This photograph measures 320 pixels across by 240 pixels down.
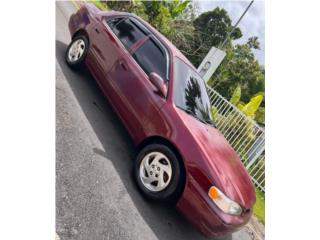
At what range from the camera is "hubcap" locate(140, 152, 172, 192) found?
3.32 m

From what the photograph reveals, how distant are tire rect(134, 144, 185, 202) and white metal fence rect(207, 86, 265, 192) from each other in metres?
3.29

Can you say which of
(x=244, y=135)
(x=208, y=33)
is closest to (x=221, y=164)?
(x=244, y=135)

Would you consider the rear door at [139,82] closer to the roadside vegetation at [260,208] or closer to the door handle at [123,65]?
the door handle at [123,65]

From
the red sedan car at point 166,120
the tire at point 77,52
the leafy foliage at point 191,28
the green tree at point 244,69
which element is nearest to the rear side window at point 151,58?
the red sedan car at point 166,120

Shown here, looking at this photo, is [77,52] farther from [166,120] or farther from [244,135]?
[244,135]

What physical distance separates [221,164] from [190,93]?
40.6 inches

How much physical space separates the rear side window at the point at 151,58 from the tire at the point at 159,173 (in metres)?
0.98
